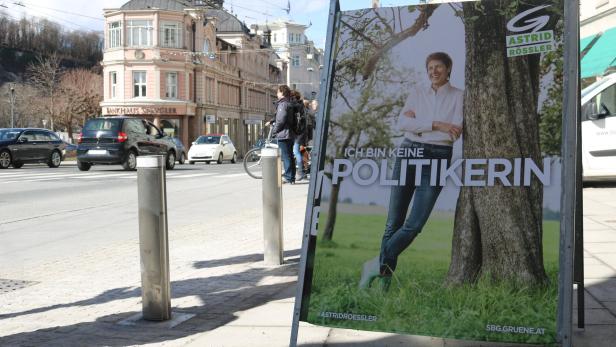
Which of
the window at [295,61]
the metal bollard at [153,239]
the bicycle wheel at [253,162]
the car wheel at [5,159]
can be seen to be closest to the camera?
the metal bollard at [153,239]

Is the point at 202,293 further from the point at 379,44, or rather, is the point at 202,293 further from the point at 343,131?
the point at 379,44

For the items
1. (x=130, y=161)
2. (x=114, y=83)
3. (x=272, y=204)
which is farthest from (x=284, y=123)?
(x=114, y=83)

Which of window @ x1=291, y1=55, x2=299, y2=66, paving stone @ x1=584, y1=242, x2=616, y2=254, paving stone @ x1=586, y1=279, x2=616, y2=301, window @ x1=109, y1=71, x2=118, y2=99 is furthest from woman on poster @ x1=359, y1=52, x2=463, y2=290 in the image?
window @ x1=291, y1=55, x2=299, y2=66

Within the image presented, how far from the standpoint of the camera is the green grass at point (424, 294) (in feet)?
10.2

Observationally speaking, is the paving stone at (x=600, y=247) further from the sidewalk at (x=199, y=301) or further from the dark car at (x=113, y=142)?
the dark car at (x=113, y=142)

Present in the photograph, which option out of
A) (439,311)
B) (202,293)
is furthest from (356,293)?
(202,293)

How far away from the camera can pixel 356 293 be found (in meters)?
3.37

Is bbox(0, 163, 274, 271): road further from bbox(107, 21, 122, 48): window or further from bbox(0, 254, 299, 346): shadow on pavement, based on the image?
bbox(107, 21, 122, 48): window

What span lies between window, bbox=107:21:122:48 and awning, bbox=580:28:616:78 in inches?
1687

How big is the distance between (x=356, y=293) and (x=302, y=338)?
2.21 ft

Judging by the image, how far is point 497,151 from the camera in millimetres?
3168

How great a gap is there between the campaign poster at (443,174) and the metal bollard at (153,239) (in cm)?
131

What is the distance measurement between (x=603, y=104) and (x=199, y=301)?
10054 mm

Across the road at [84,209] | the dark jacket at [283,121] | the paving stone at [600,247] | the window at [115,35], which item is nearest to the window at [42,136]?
the road at [84,209]
